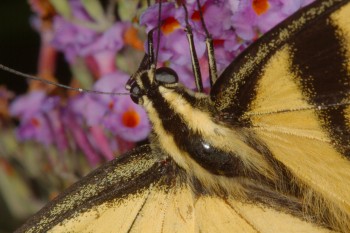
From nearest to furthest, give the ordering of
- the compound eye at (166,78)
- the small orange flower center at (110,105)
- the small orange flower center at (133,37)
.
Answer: the compound eye at (166,78) → the small orange flower center at (133,37) → the small orange flower center at (110,105)

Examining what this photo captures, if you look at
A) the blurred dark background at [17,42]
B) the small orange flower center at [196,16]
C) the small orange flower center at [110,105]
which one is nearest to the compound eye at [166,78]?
the small orange flower center at [196,16]

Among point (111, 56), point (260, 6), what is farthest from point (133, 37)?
point (260, 6)

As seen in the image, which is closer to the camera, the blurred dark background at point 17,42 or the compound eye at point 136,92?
the compound eye at point 136,92

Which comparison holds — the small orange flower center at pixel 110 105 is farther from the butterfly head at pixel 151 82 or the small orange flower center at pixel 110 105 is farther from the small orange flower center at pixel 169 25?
the butterfly head at pixel 151 82

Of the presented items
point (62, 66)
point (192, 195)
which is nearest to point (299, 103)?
point (192, 195)

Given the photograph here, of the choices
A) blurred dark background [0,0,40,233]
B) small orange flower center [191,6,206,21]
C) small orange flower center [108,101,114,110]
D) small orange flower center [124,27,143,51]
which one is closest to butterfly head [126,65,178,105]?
small orange flower center [191,6,206,21]

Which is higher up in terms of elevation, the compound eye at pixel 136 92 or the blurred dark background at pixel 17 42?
the blurred dark background at pixel 17 42

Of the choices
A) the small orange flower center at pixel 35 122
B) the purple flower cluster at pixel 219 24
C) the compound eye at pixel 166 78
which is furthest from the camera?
the small orange flower center at pixel 35 122

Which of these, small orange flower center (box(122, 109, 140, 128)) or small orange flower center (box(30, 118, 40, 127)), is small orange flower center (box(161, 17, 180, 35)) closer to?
small orange flower center (box(122, 109, 140, 128))

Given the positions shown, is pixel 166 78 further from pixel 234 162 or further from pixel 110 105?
pixel 110 105
